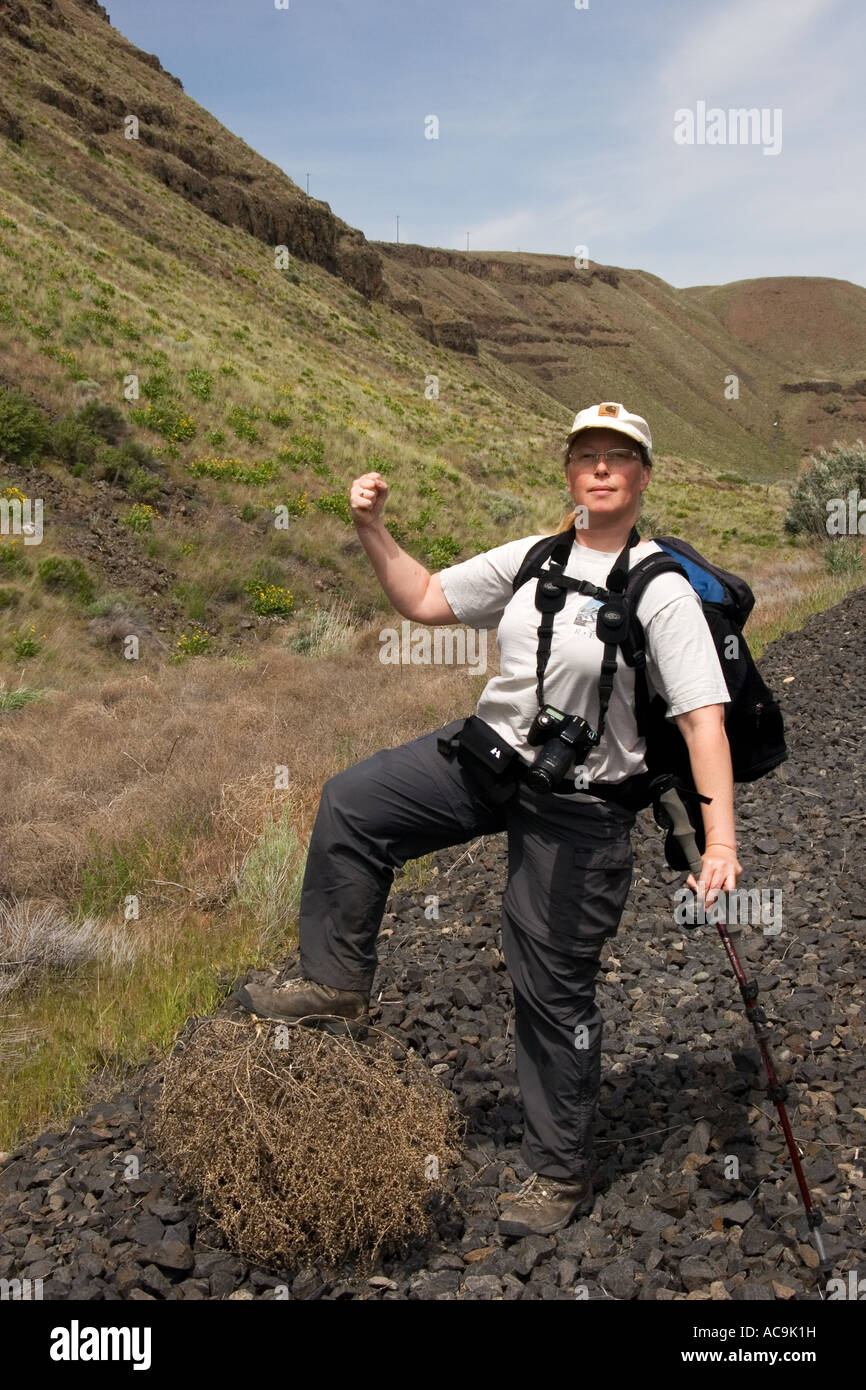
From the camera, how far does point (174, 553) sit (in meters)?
14.2

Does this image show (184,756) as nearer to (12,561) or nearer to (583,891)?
(583,891)

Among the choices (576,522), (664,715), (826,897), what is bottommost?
(826,897)

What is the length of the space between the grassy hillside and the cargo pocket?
1.92 meters

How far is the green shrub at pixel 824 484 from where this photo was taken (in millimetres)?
20047

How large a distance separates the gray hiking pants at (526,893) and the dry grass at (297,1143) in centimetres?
27

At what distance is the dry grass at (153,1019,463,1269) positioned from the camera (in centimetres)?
246

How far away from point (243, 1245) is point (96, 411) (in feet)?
51.9

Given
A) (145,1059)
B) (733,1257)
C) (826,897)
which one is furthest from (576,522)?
(826,897)

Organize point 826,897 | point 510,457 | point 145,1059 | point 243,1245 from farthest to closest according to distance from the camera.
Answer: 1. point 510,457
2. point 826,897
3. point 145,1059
4. point 243,1245

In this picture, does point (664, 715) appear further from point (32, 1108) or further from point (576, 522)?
point (32, 1108)

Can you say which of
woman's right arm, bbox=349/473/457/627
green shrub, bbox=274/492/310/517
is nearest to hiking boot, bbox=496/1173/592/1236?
woman's right arm, bbox=349/473/457/627

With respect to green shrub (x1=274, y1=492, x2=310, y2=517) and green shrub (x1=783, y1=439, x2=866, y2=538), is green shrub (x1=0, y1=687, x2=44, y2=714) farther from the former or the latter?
green shrub (x1=783, y1=439, x2=866, y2=538)

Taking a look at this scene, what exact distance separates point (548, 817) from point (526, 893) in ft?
0.77

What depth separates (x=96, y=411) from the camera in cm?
1614
